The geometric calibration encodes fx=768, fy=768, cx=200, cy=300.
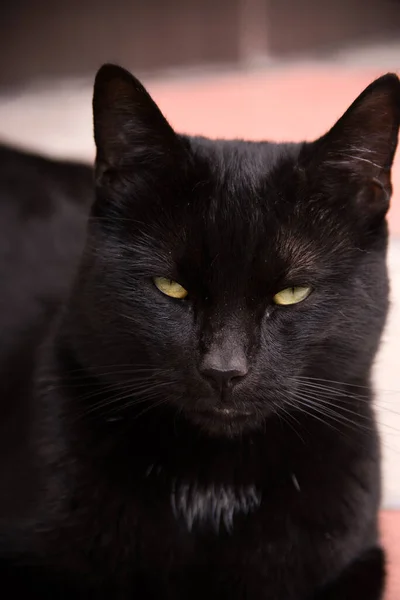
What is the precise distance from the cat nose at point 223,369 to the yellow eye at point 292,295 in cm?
12

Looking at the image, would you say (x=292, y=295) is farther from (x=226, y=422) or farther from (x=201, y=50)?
(x=201, y=50)

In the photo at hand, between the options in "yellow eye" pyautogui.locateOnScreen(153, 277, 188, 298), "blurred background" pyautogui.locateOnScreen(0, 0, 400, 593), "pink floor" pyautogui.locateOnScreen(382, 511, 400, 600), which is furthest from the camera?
"blurred background" pyautogui.locateOnScreen(0, 0, 400, 593)

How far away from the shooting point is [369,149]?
114cm

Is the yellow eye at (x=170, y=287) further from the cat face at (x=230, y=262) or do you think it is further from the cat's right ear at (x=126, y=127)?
the cat's right ear at (x=126, y=127)

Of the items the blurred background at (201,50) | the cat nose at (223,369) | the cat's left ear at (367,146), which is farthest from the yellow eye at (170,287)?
the blurred background at (201,50)

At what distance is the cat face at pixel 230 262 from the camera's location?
1081 mm

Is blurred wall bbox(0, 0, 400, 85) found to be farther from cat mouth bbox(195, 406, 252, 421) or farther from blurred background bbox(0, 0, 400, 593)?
cat mouth bbox(195, 406, 252, 421)

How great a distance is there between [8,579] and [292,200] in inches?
29.0

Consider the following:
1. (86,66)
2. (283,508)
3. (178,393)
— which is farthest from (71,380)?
(86,66)

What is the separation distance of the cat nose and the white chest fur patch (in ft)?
0.89

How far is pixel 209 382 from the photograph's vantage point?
1.05 meters

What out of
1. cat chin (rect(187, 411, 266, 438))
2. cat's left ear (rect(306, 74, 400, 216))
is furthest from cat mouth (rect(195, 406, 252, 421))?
cat's left ear (rect(306, 74, 400, 216))

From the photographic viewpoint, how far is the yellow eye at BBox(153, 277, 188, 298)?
1.13 meters

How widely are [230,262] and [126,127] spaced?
0.27m
